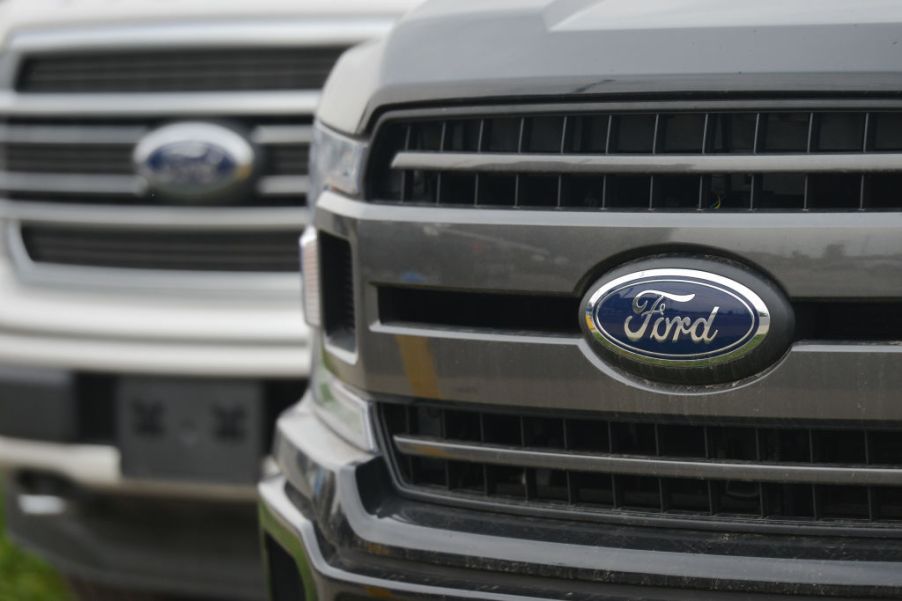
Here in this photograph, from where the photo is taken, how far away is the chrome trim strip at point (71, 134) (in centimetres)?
356

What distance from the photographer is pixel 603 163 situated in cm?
203

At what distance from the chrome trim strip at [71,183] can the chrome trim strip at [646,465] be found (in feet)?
4.97

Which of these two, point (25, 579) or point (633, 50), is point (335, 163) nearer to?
point (633, 50)

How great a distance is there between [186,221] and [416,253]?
1449 mm

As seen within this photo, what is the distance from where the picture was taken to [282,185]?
3469mm

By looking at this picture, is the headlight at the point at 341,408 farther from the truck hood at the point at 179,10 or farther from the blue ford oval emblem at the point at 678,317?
the truck hood at the point at 179,10

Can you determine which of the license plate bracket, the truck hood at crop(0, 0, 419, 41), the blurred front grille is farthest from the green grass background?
the truck hood at crop(0, 0, 419, 41)

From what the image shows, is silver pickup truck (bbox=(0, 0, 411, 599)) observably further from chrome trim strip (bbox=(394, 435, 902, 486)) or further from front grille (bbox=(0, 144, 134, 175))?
chrome trim strip (bbox=(394, 435, 902, 486))

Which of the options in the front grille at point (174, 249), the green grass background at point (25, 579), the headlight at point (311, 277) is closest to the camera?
the headlight at point (311, 277)

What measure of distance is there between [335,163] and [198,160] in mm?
1087

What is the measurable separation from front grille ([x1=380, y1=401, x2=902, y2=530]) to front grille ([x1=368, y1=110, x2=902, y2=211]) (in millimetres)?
312

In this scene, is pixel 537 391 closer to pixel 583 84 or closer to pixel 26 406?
pixel 583 84

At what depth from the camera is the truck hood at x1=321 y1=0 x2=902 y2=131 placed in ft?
6.19

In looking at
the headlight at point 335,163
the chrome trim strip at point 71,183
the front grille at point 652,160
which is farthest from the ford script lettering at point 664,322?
the chrome trim strip at point 71,183
